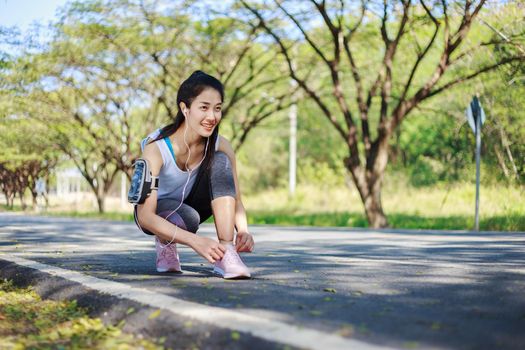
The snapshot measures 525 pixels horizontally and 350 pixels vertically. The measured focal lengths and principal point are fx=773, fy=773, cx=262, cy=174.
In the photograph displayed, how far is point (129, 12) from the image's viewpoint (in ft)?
70.4

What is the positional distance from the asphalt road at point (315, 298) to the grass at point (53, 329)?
0.29 ft

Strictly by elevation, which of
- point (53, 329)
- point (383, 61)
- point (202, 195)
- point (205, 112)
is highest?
point (383, 61)

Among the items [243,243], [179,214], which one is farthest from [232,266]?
[179,214]

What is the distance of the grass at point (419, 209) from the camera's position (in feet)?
46.2

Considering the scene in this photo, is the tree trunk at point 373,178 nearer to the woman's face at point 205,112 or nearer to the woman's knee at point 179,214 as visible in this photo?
the woman's knee at point 179,214

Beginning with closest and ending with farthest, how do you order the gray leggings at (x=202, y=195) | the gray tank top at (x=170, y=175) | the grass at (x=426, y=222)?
the gray leggings at (x=202, y=195)
the gray tank top at (x=170, y=175)
the grass at (x=426, y=222)

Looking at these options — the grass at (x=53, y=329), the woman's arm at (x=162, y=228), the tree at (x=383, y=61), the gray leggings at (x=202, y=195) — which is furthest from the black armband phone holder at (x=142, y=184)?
the tree at (x=383, y=61)

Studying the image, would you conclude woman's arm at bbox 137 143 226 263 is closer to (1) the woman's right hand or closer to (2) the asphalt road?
(1) the woman's right hand

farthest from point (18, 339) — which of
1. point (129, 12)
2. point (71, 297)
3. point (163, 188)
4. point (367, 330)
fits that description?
point (129, 12)

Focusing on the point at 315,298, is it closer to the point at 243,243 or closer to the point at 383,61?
the point at 243,243

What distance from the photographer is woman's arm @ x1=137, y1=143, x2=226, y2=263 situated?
434 centimetres

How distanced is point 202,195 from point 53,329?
166cm

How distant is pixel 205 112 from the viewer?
15.4ft

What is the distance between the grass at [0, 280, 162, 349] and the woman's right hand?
0.76 metres
